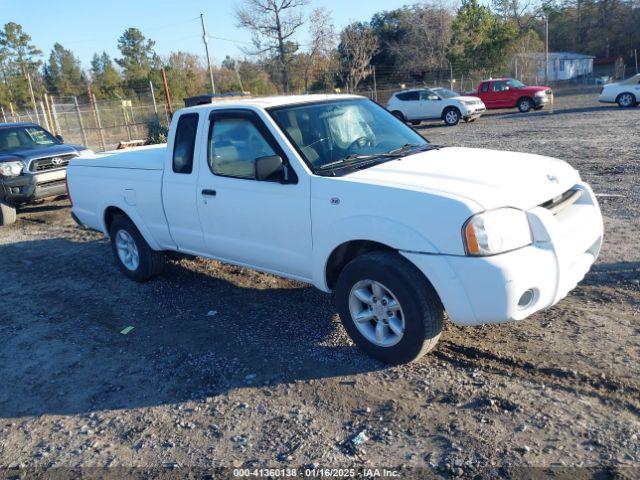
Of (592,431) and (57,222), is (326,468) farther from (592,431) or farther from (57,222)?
(57,222)

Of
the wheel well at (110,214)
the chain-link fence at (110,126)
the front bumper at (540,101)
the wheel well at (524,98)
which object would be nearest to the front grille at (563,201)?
the wheel well at (110,214)

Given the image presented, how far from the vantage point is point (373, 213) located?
3.76m

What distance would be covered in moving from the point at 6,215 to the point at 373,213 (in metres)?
8.98

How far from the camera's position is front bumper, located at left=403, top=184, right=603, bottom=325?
3328 mm

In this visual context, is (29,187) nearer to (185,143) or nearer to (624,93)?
(185,143)

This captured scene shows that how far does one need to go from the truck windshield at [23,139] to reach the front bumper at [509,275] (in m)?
10.4

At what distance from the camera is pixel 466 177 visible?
3.79 m

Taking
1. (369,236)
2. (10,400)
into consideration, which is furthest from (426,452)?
(10,400)

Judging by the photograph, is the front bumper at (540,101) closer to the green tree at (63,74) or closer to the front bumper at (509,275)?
the front bumper at (509,275)

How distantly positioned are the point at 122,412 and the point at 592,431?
2966mm

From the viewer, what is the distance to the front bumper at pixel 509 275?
3.33m

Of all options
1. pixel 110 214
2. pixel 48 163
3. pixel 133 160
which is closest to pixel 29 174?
pixel 48 163

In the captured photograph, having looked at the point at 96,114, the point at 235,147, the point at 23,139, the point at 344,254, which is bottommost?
the point at 344,254

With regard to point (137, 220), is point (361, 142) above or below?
above
